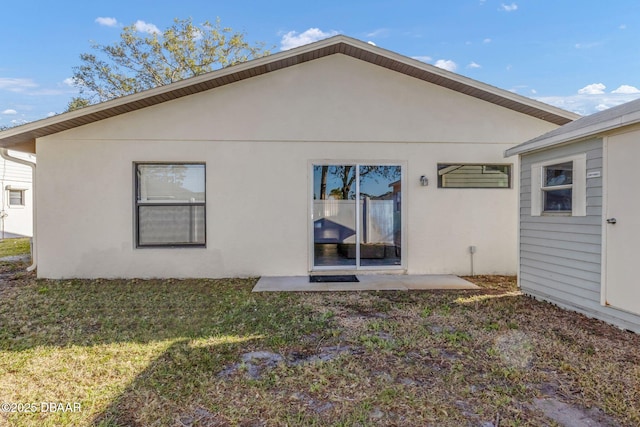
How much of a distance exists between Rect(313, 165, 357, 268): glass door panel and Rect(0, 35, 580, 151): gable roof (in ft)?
6.61

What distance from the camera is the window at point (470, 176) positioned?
6387 mm

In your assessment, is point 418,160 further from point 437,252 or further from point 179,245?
point 179,245

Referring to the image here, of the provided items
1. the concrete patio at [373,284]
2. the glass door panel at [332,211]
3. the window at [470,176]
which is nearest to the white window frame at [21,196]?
the concrete patio at [373,284]

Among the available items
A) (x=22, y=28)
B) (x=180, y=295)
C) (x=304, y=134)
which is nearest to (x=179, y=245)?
(x=180, y=295)

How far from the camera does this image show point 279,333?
3.55 meters

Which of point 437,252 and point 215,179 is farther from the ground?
point 215,179

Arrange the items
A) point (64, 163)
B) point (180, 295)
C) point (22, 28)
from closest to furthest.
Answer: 1. point (180, 295)
2. point (64, 163)
3. point (22, 28)

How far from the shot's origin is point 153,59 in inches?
640

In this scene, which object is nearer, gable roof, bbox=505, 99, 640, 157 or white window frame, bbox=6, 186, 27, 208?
gable roof, bbox=505, 99, 640, 157

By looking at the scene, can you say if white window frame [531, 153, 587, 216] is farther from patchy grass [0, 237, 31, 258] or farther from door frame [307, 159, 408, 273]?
patchy grass [0, 237, 31, 258]

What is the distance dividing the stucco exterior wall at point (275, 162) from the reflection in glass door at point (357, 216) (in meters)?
0.21

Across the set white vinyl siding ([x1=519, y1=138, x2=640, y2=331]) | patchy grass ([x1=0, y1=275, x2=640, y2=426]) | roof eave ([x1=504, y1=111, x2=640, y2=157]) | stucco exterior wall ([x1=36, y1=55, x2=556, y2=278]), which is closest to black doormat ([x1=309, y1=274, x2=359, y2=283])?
stucco exterior wall ([x1=36, y1=55, x2=556, y2=278])

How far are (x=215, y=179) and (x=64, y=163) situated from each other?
270cm

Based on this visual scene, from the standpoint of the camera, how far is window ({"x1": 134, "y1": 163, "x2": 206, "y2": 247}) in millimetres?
6195
